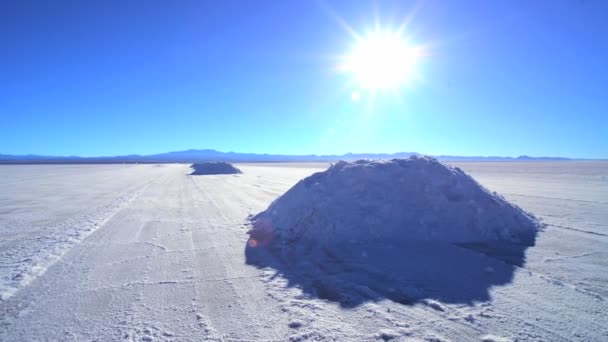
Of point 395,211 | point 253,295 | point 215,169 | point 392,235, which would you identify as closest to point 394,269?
point 392,235

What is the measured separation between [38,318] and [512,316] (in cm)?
571

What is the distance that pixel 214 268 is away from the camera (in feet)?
17.9

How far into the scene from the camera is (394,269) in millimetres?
5242

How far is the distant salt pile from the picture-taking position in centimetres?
682

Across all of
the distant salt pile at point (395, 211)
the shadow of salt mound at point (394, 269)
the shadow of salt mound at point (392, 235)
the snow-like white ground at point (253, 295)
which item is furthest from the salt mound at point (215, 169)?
the shadow of salt mound at point (394, 269)

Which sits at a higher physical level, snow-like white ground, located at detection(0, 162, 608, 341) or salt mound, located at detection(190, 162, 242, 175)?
salt mound, located at detection(190, 162, 242, 175)

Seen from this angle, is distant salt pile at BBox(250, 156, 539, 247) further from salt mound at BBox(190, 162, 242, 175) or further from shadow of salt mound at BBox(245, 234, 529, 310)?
salt mound at BBox(190, 162, 242, 175)

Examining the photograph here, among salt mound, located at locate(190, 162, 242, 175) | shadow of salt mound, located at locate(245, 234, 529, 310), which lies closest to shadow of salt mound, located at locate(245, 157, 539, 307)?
shadow of salt mound, located at locate(245, 234, 529, 310)

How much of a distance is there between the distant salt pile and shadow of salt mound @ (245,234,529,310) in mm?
346

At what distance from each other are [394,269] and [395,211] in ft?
7.00

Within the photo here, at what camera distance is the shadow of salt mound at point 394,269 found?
438cm

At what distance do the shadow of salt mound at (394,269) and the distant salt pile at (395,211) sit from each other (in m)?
0.35

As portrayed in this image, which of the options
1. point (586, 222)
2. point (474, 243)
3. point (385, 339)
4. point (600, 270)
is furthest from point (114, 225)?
point (586, 222)

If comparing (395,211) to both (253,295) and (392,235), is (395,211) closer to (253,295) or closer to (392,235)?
(392,235)
